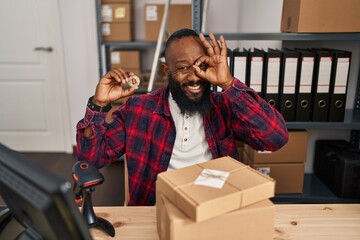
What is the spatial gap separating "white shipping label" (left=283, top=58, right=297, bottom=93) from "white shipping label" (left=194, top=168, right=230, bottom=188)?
1.21 metres

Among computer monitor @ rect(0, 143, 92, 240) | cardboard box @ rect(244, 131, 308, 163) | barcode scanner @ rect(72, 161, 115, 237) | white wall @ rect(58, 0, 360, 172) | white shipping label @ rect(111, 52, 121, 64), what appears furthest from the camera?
white wall @ rect(58, 0, 360, 172)

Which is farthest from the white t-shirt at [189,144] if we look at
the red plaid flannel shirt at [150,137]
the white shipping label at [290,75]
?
the white shipping label at [290,75]

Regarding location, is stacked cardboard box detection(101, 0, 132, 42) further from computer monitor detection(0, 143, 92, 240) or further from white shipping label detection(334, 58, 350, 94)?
computer monitor detection(0, 143, 92, 240)

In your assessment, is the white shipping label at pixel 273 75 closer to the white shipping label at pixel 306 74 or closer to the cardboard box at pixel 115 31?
the white shipping label at pixel 306 74

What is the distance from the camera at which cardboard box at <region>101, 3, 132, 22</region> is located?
9.12ft

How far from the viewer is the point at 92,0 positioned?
118 inches

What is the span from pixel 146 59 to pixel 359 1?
1.96m

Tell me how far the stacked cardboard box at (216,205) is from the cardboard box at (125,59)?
2.23 m

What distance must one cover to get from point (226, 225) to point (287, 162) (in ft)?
4.68

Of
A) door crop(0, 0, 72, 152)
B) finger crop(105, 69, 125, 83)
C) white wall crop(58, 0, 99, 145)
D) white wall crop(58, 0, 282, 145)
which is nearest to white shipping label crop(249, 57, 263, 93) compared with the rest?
finger crop(105, 69, 125, 83)

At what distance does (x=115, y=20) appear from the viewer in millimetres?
2826

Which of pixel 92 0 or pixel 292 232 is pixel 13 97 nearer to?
pixel 92 0

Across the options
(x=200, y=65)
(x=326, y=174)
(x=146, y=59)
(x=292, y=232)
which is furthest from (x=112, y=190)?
(x=292, y=232)

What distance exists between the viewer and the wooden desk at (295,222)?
0.90m
